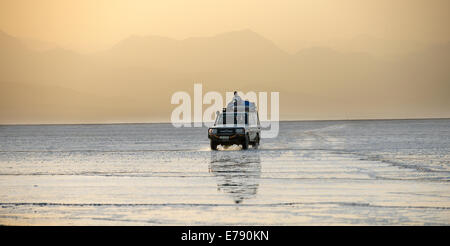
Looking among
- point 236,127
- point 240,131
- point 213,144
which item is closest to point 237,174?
point 236,127

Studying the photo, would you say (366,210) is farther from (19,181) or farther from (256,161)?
(256,161)

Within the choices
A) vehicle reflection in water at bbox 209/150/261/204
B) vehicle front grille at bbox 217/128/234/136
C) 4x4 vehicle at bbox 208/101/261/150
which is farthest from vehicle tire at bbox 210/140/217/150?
vehicle reflection in water at bbox 209/150/261/204

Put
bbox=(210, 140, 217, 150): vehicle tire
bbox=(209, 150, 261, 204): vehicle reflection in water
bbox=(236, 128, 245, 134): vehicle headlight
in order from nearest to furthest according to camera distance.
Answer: bbox=(209, 150, 261, 204): vehicle reflection in water < bbox=(236, 128, 245, 134): vehicle headlight < bbox=(210, 140, 217, 150): vehicle tire

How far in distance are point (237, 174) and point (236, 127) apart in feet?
36.1

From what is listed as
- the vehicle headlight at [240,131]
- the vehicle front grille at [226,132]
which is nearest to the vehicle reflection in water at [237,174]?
the vehicle front grille at [226,132]

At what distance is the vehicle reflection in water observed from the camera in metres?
13.6

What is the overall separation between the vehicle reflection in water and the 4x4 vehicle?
3.00 m

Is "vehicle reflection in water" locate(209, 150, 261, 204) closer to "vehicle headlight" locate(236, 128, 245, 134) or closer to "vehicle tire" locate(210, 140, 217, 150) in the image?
"vehicle headlight" locate(236, 128, 245, 134)

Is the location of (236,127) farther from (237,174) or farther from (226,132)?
(237,174)

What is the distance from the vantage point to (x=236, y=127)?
2880cm

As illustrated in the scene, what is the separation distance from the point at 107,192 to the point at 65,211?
289 cm

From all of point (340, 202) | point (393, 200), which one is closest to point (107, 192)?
point (340, 202)
